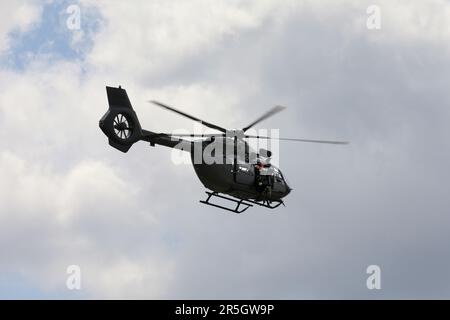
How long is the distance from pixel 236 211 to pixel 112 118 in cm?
1099

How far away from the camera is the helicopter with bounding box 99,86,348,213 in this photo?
67625mm

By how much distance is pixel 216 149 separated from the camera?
228 feet

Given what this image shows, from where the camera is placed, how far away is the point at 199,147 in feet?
228

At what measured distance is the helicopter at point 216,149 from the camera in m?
67.6
